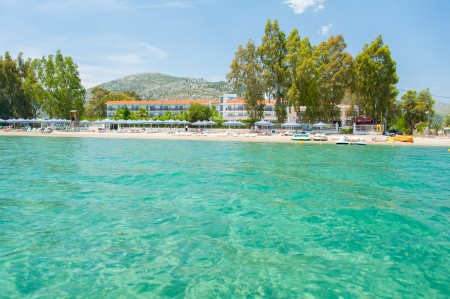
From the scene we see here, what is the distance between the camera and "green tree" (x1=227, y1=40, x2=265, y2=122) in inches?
2264

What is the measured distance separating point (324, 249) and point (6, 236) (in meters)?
7.01

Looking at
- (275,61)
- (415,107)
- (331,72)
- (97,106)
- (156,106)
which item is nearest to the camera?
(331,72)

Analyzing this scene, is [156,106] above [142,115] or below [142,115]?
above

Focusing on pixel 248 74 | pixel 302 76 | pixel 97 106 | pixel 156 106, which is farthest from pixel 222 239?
pixel 97 106

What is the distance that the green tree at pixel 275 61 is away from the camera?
57041 millimetres

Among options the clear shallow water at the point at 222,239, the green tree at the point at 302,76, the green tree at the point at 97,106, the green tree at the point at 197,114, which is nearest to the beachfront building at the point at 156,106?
the green tree at the point at 97,106

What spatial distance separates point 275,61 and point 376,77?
1696 cm

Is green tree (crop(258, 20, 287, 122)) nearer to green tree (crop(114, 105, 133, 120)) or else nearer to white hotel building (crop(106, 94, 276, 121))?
green tree (crop(114, 105, 133, 120))

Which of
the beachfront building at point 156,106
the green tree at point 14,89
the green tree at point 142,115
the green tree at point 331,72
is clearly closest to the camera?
the green tree at point 331,72

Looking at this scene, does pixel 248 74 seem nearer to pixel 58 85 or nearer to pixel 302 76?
pixel 302 76

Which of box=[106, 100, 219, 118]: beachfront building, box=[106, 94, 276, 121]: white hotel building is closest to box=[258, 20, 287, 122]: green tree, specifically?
box=[106, 94, 276, 121]: white hotel building

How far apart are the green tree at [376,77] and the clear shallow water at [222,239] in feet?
140

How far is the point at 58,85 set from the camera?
70.2 metres

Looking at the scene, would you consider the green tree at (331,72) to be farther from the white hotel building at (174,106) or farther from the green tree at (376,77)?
the white hotel building at (174,106)
